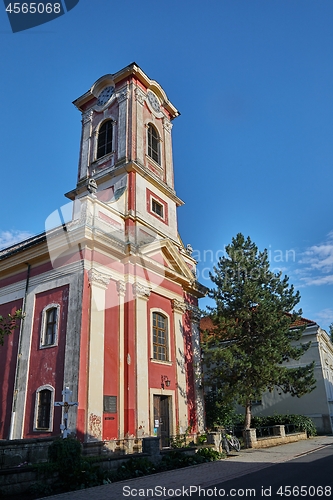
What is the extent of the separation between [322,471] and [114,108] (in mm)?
21349

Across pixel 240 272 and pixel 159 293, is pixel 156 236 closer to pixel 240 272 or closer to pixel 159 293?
pixel 159 293

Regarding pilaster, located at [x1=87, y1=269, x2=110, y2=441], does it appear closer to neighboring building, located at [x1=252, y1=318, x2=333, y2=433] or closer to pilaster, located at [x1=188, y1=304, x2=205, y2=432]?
pilaster, located at [x1=188, y1=304, x2=205, y2=432]

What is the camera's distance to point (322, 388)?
27.2 m

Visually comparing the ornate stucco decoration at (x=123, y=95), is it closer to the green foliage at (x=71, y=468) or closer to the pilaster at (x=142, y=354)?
the pilaster at (x=142, y=354)

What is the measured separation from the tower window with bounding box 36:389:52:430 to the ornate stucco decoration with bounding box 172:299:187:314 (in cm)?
781

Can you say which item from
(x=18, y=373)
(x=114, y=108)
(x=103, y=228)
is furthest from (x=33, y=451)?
(x=114, y=108)

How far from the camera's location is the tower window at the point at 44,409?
1503 centimetres

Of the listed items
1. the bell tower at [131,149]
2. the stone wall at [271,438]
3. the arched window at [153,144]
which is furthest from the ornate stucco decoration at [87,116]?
the stone wall at [271,438]

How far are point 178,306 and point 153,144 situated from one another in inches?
414

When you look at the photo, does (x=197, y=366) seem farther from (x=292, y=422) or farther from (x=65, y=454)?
(x=65, y=454)

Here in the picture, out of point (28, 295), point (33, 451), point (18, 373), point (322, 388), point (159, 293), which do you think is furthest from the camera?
Result: point (322, 388)

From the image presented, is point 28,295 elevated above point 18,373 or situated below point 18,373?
above

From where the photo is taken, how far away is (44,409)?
50.2ft

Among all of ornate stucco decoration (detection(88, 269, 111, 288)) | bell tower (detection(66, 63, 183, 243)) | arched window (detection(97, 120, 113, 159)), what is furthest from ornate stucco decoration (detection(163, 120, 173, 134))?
ornate stucco decoration (detection(88, 269, 111, 288))
